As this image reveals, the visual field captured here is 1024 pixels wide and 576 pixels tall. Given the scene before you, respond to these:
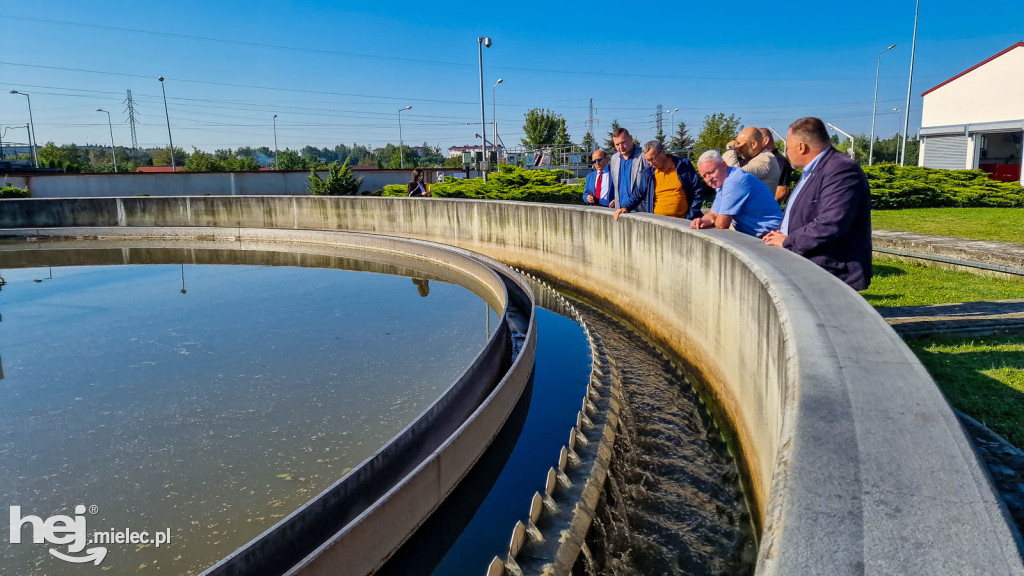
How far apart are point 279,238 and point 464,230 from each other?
708cm

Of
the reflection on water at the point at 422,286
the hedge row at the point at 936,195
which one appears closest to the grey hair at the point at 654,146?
the reflection on water at the point at 422,286

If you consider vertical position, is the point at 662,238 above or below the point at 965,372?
above

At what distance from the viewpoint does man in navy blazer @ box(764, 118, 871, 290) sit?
12.4 ft

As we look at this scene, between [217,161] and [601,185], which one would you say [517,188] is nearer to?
[601,185]

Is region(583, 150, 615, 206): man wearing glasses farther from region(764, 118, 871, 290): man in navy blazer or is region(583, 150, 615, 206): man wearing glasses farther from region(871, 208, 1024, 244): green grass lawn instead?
region(871, 208, 1024, 244): green grass lawn

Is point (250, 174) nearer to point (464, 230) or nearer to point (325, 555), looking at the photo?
point (464, 230)

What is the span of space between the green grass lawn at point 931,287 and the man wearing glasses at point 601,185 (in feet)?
12.2

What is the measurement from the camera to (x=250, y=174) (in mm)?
31719

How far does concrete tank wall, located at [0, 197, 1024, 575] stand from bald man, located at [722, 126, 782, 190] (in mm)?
670

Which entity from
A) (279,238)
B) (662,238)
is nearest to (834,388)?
(662,238)

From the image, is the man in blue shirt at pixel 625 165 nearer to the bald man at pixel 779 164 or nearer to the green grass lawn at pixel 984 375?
the bald man at pixel 779 164

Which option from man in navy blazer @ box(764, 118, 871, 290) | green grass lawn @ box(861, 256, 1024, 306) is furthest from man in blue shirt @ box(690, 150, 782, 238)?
A: green grass lawn @ box(861, 256, 1024, 306)

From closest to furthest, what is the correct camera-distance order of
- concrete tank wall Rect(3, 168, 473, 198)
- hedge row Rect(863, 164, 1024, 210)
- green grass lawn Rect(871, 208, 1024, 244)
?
green grass lawn Rect(871, 208, 1024, 244)
hedge row Rect(863, 164, 1024, 210)
concrete tank wall Rect(3, 168, 473, 198)

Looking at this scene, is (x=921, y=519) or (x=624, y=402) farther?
(x=624, y=402)
